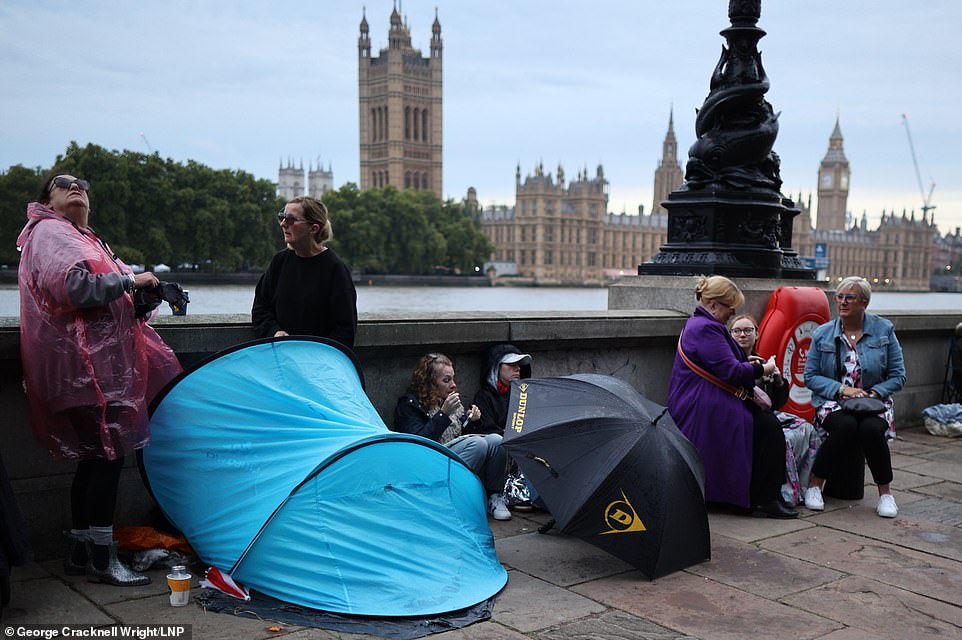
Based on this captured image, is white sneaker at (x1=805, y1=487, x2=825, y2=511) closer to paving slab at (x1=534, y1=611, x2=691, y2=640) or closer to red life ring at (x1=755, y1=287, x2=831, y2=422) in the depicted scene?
red life ring at (x1=755, y1=287, x2=831, y2=422)

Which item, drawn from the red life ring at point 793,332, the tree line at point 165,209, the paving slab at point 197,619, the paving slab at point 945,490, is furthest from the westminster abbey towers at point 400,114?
the paving slab at point 197,619

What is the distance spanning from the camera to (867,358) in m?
6.48

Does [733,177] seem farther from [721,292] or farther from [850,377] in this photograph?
[721,292]

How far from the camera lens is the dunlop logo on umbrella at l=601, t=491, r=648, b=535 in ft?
14.8

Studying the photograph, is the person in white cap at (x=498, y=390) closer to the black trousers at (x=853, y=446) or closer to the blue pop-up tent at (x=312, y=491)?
the blue pop-up tent at (x=312, y=491)

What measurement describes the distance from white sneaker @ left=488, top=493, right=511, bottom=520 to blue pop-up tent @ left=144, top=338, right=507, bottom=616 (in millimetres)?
902

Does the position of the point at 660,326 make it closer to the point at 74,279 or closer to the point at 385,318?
the point at 385,318

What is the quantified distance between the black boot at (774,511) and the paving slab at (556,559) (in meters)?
1.38

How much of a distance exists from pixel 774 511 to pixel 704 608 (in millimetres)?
1866

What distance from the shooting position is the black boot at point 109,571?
14.0 feet

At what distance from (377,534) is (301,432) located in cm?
59

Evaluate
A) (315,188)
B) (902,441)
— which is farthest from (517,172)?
(902,441)

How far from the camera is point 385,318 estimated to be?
5.95m

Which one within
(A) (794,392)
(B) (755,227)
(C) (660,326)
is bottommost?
(A) (794,392)
